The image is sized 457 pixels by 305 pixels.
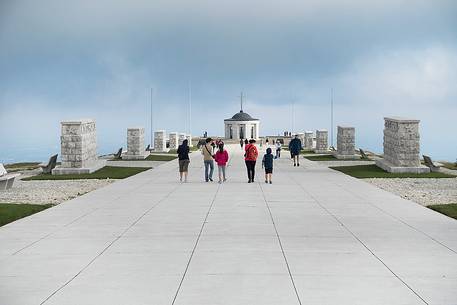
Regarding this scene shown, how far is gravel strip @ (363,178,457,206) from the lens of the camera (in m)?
19.6

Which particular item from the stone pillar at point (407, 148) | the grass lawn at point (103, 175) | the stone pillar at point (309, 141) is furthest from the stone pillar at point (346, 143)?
the stone pillar at point (309, 141)

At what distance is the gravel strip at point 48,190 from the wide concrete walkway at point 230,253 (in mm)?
2299

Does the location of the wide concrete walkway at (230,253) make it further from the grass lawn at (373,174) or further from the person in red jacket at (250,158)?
the grass lawn at (373,174)

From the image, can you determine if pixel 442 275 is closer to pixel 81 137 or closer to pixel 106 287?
pixel 106 287

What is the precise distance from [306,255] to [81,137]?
78.8ft

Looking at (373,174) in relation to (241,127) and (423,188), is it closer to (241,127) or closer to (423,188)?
(423,188)

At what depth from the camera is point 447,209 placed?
16719 millimetres

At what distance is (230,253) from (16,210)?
8331 millimetres

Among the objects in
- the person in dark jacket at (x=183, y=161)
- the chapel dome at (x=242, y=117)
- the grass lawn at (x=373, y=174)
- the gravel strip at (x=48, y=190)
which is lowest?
the gravel strip at (x=48, y=190)

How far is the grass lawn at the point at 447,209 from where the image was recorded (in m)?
16.0

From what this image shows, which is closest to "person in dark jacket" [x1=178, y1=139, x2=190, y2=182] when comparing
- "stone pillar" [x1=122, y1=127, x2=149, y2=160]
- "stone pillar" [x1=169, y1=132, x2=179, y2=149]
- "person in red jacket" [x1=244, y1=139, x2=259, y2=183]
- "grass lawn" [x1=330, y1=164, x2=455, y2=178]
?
"person in red jacket" [x1=244, y1=139, x2=259, y2=183]

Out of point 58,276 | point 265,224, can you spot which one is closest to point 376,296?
point 58,276

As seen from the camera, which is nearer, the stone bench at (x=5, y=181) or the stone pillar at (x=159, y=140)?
the stone bench at (x=5, y=181)

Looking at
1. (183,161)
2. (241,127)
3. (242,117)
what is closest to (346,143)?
(183,161)
